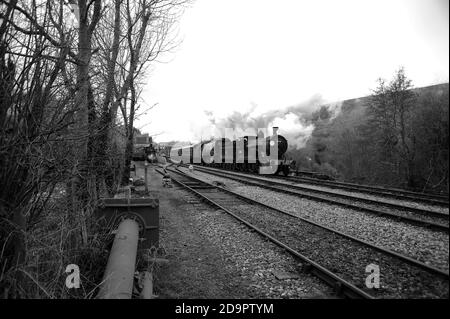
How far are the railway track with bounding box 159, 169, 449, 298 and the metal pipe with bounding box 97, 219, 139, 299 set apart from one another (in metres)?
2.66

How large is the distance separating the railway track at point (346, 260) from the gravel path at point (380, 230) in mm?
132

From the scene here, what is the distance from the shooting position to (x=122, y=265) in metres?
3.56

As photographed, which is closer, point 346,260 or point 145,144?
point 346,260

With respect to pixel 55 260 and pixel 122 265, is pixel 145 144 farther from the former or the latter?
pixel 122 265

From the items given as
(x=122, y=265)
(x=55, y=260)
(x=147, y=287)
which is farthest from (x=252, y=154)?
(x=55, y=260)

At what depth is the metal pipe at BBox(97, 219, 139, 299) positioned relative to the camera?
10.2ft

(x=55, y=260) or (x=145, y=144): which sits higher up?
(x=145, y=144)

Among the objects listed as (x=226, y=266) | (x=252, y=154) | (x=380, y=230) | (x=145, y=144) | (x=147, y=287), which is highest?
(x=145, y=144)

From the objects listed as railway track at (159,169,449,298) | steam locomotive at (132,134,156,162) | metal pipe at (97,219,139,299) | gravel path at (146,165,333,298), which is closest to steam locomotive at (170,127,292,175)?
steam locomotive at (132,134,156,162)

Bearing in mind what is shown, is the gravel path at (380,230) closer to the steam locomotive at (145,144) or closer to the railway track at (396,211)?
the railway track at (396,211)

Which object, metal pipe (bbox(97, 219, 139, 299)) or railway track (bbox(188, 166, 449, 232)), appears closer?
railway track (bbox(188, 166, 449, 232))

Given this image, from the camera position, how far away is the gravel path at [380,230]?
2.18 metres

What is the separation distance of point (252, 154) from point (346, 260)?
18.2 metres

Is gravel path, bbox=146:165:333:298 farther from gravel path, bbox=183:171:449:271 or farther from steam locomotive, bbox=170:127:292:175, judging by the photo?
steam locomotive, bbox=170:127:292:175
